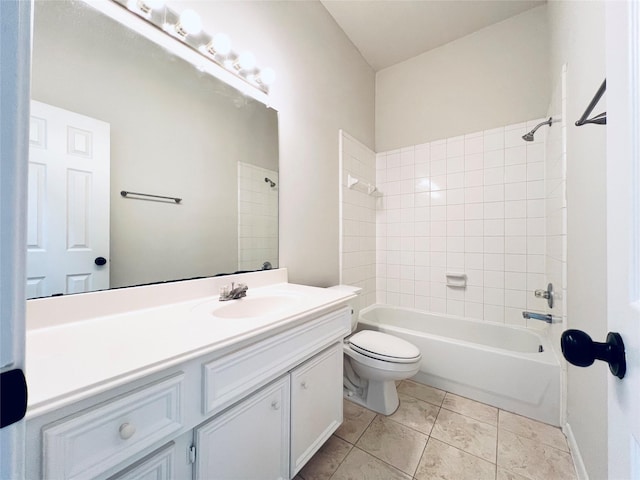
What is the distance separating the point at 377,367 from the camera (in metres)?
1.49

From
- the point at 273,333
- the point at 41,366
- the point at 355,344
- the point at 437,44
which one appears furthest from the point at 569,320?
the point at 437,44

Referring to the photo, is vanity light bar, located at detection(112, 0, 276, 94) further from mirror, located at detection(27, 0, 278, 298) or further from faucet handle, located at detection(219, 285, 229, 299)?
faucet handle, located at detection(219, 285, 229, 299)

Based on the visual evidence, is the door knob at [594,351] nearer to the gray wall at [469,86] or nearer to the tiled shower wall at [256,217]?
the tiled shower wall at [256,217]

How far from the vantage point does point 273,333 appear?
2.81 ft

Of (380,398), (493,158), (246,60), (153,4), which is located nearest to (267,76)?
(246,60)

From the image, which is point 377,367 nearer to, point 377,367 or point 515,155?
point 377,367

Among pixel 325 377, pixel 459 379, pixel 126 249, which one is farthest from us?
pixel 459 379

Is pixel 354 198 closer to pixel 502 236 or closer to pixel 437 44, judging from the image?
pixel 502 236

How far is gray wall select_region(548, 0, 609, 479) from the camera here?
94 centimetres

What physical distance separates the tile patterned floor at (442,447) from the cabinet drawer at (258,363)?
65 centimetres

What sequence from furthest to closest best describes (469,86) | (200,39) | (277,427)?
(469,86) → (200,39) → (277,427)

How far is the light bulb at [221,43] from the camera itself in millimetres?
1204

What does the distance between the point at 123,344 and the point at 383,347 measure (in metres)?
1.34

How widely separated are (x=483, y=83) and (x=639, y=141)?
7.69 ft
